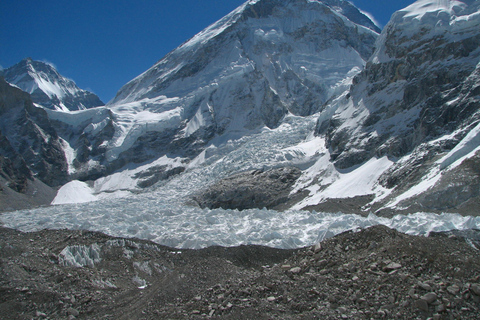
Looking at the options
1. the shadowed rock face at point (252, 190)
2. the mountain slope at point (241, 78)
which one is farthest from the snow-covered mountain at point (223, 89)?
the shadowed rock face at point (252, 190)

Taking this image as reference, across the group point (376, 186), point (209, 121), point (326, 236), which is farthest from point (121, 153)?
point (326, 236)

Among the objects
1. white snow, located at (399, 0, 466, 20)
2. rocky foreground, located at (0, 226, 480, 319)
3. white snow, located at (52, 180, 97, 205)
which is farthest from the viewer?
white snow, located at (52, 180, 97, 205)

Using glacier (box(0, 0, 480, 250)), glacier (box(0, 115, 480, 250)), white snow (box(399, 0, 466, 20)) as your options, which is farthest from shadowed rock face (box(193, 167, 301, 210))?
white snow (box(399, 0, 466, 20))

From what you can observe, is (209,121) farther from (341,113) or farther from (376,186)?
(376,186)

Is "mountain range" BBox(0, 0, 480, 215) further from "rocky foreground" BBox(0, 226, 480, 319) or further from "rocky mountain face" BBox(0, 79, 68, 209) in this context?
"rocky foreground" BBox(0, 226, 480, 319)

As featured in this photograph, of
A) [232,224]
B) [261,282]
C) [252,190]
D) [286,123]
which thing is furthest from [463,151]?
[286,123]

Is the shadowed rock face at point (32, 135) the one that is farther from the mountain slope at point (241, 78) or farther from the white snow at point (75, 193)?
the mountain slope at point (241, 78)
